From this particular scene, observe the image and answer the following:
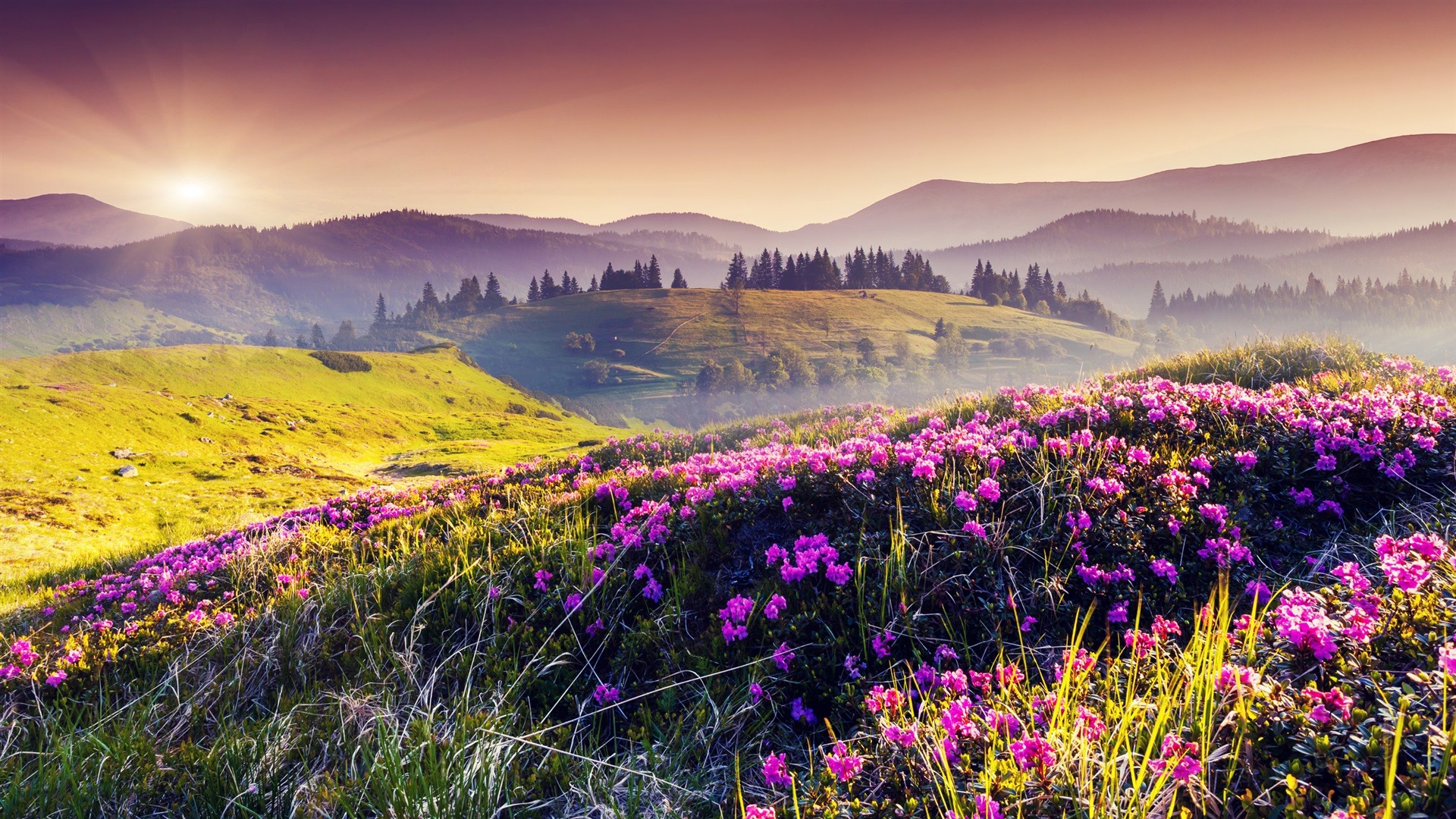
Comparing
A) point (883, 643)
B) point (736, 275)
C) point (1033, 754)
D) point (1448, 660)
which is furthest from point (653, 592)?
point (736, 275)

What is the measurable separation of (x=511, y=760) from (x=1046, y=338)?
167m

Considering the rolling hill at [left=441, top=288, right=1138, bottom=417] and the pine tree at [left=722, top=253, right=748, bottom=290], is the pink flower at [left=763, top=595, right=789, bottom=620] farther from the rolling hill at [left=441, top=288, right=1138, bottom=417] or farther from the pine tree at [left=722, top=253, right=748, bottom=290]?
the pine tree at [left=722, top=253, right=748, bottom=290]

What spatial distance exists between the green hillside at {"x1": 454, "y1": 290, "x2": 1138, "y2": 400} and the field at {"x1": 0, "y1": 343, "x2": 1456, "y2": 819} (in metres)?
123

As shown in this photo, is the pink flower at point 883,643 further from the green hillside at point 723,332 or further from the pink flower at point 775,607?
the green hillside at point 723,332

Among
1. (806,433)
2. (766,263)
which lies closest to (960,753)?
(806,433)

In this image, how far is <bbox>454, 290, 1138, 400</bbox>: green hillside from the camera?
136 m

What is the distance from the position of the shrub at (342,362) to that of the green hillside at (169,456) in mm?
18612

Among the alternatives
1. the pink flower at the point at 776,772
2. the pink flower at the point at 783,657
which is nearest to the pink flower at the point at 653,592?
the pink flower at the point at 783,657

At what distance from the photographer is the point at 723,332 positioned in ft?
483

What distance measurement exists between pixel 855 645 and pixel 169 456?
2234 centimetres

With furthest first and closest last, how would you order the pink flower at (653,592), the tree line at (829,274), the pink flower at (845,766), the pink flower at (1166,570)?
the tree line at (829,274) < the pink flower at (653,592) < the pink flower at (1166,570) < the pink flower at (845,766)

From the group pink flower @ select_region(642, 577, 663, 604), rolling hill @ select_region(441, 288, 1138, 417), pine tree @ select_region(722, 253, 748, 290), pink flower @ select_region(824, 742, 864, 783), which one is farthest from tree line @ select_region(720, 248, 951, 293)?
pink flower @ select_region(824, 742, 864, 783)

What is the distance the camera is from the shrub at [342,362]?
63.0m

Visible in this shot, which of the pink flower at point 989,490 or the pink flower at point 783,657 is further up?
the pink flower at point 989,490
